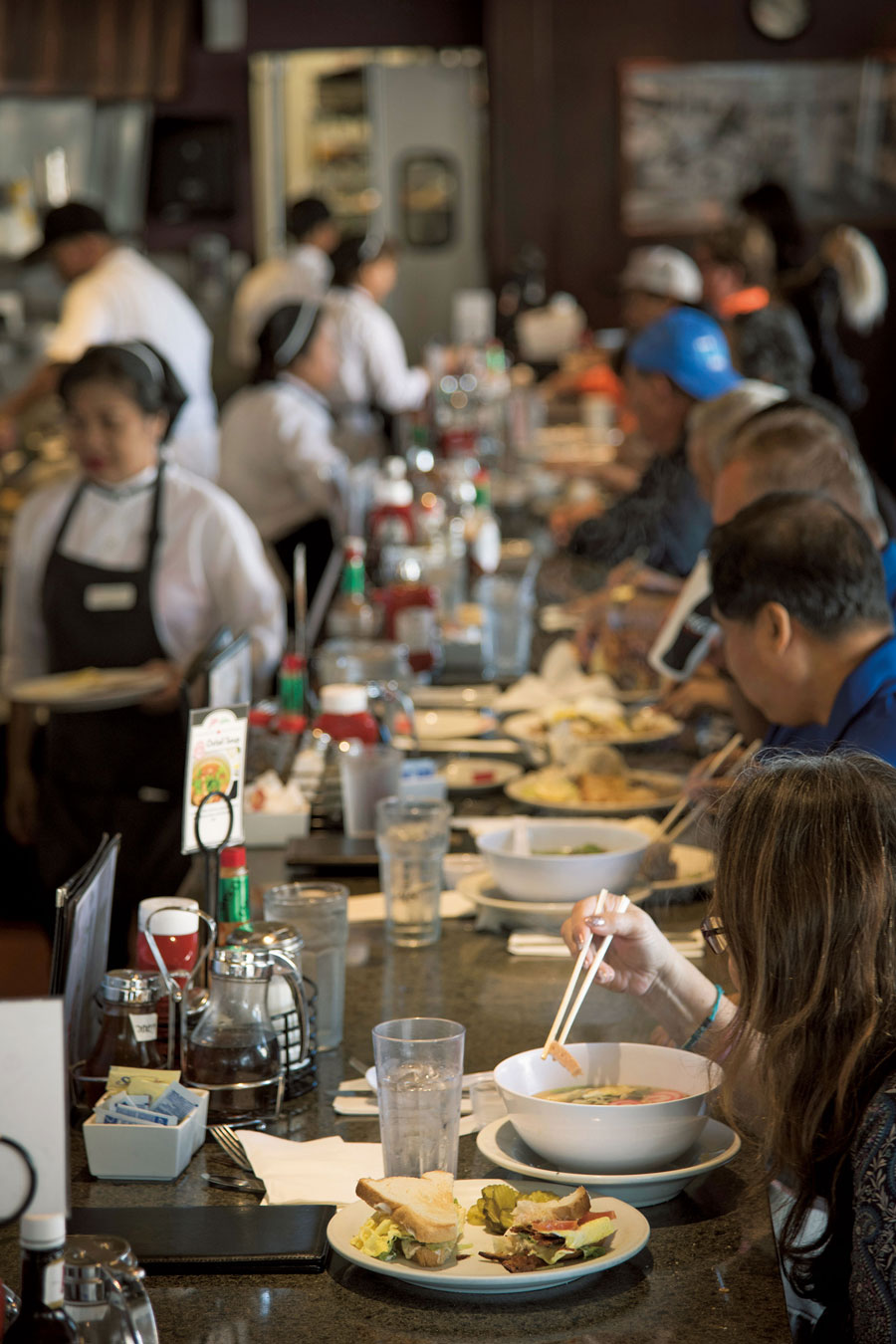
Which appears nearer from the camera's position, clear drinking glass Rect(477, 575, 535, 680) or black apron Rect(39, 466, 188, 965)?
black apron Rect(39, 466, 188, 965)

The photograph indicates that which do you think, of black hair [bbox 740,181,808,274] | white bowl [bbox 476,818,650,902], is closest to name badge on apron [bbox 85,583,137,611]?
white bowl [bbox 476,818,650,902]

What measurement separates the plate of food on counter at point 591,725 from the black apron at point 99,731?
84 centimetres

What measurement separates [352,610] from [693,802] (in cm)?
157

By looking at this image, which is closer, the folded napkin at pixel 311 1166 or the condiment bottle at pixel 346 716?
the folded napkin at pixel 311 1166

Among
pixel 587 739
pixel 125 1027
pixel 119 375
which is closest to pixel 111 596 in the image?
pixel 119 375

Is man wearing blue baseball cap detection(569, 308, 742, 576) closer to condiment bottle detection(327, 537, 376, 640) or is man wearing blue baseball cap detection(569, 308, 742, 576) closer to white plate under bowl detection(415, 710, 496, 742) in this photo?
condiment bottle detection(327, 537, 376, 640)

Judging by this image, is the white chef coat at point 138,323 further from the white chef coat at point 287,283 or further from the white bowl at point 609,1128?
the white bowl at point 609,1128

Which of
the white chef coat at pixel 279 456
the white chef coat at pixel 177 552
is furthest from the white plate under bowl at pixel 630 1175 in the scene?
the white chef coat at pixel 279 456

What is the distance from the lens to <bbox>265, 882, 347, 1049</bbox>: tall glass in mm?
1730

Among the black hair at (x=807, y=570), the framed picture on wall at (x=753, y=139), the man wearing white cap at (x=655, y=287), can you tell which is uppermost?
the framed picture on wall at (x=753, y=139)

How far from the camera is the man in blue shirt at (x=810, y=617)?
6.73ft

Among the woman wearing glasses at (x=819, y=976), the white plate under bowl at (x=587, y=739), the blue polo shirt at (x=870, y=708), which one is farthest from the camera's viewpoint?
the white plate under bowl at (x=587, y=739)

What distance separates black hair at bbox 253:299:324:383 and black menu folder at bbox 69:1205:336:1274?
4.80 m

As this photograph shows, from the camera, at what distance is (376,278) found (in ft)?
26.9
